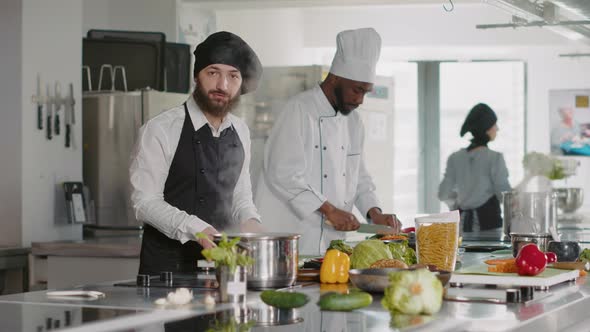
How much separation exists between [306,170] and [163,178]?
1.26 metres

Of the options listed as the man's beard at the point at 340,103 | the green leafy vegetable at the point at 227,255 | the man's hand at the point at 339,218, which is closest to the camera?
the green leafy vegetable at the point at 227,255

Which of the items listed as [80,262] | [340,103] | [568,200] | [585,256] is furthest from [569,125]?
[585,256]

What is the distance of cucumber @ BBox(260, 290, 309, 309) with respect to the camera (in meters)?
2.17

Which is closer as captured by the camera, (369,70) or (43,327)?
(43,327)

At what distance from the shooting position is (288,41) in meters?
10.7

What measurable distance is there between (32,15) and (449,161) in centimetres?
362

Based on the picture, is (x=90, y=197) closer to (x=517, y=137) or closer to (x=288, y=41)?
(x=288, y=41)

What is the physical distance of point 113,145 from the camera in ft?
18.5

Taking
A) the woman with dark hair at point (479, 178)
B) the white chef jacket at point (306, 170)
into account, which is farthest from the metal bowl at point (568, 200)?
the white chef jacket at point (306, 170)

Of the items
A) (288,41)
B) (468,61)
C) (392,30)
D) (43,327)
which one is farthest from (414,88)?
(43,327)

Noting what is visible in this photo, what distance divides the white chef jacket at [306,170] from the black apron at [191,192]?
0.87 metres

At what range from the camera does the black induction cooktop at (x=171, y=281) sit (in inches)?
104

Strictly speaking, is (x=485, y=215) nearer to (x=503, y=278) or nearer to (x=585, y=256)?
(x=585, y=256)

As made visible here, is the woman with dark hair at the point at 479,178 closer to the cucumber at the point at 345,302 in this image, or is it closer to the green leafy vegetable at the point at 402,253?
the green leafy vegetable at the point at 402,253
